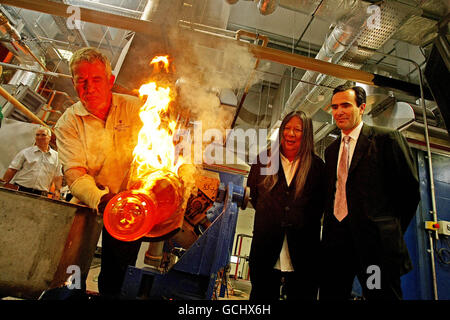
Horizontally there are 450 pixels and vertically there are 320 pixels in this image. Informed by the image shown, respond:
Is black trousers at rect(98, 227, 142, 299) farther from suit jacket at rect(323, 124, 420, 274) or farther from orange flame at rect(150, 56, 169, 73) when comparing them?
orange flame at rect(150, 56, 169, 73)

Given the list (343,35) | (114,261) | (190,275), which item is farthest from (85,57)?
(343,35)

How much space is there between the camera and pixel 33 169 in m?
4.10

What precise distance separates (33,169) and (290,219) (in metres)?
4.51

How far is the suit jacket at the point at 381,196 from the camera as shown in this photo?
54.4 inches

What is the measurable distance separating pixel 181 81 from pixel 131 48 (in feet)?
2.04

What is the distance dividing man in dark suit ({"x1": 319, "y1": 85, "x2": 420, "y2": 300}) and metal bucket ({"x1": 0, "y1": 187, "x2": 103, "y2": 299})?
156cm

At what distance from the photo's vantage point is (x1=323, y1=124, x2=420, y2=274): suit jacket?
1.38 m

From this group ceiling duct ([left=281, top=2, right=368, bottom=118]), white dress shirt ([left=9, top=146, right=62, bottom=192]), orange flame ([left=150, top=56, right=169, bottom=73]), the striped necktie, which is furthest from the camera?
white dress shirt ([left=9, top=146, right=62, bottom=192])

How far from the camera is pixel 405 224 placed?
1498 mm

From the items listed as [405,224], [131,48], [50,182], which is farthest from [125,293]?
[50,182]

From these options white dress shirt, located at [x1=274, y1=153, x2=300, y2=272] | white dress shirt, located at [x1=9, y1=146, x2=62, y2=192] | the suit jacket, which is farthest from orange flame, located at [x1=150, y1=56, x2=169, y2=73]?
white dress shirt, located at [x1=9, y1=146, x2=62, y2=192]

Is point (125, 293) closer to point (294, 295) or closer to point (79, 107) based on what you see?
point (294, 295)

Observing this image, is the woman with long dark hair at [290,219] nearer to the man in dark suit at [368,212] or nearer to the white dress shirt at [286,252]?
the white dress shirt at [286,252]

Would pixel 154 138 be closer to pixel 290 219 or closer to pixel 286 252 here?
pixel 290 219
